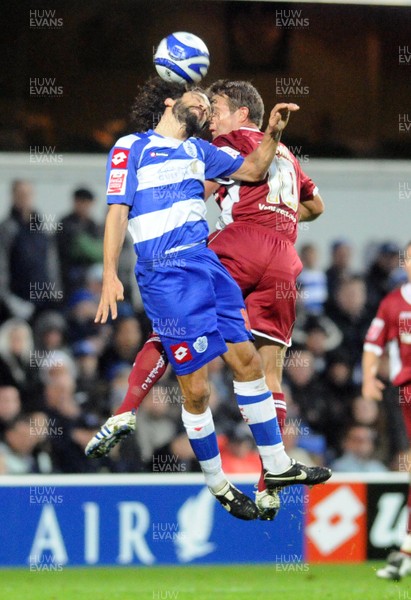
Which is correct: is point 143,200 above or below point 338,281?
above

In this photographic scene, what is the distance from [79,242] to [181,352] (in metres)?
4.14

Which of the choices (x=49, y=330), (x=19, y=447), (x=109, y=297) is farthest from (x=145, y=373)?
(x=49, y=330)

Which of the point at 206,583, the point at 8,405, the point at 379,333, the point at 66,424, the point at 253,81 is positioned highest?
the point at 253,81

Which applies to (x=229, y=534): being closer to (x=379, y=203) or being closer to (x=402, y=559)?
(x=402, y=559)

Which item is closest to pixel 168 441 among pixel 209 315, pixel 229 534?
pixel 229 534

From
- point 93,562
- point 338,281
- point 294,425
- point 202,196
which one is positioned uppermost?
point 202,196

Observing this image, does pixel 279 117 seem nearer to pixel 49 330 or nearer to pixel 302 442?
pixel 49 330

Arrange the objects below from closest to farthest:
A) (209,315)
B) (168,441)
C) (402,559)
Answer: (209,315)
(402,559)
(168,441)

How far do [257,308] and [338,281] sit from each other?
4.21 meters

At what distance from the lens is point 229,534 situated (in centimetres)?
999

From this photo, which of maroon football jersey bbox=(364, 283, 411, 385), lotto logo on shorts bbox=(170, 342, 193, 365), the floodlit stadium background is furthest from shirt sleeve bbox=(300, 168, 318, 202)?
the floodlit stadium background

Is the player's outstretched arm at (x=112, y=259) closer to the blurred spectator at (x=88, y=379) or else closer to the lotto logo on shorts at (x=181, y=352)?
the lotto logo on shorts at (x=181, y=352)

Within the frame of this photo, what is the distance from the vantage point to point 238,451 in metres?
10.6

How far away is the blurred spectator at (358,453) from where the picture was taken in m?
11.2
